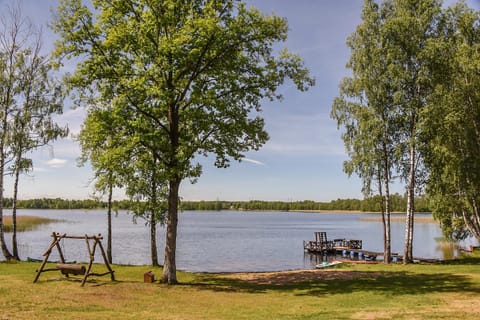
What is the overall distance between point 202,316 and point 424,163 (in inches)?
888

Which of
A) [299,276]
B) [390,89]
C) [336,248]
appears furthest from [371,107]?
[336,248]

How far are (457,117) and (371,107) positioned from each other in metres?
6.44

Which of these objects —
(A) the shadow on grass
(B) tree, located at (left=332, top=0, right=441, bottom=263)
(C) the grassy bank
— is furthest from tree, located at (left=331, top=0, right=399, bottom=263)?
(C) the grassy bank

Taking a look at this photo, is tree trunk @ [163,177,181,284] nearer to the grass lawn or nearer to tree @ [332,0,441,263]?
the grass lawn

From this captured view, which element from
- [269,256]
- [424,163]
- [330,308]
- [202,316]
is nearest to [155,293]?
[202,316]

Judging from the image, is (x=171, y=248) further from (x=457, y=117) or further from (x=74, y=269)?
(x=457, y=117)

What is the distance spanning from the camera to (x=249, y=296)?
1827cm

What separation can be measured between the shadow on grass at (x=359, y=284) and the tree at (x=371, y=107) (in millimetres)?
8243

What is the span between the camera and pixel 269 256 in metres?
51.0

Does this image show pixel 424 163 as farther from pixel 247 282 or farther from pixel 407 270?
pixel 247 282

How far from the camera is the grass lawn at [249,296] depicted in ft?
45.9

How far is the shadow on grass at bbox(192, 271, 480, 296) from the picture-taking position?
62.7ft

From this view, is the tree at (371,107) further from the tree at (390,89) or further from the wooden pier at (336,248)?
the wooden pier at (336,248)

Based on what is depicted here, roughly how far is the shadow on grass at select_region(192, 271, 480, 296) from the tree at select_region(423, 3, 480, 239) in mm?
6909
